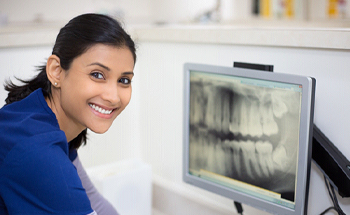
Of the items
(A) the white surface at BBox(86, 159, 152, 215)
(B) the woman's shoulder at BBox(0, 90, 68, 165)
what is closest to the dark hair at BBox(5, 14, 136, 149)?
(B) the woman's shoulder at BBox(0, 90, 68, 165)

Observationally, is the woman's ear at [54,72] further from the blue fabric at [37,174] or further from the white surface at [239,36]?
the white surface at [239,36]

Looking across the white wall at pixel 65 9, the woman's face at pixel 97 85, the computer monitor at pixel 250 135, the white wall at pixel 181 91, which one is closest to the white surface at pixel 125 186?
the white wall at pixel 181 91

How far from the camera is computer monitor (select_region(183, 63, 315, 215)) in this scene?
0.89m

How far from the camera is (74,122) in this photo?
3.19 ft

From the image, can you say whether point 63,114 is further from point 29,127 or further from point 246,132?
point 246,132

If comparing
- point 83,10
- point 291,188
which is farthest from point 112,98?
point 83,10

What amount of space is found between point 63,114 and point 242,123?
44cm

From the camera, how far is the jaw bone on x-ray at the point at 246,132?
3.01ft

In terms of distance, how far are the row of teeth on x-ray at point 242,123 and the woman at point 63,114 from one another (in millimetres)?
240

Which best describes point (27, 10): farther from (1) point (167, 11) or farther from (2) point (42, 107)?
(2) point (42, 107)

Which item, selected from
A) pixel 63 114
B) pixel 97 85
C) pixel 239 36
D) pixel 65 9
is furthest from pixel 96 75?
pixel 65 9

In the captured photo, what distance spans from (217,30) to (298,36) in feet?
0.96

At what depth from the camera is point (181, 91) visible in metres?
1.45

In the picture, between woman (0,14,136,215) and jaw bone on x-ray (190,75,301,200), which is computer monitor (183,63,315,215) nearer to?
jaw bone on x-ray (190,75,301,200)
